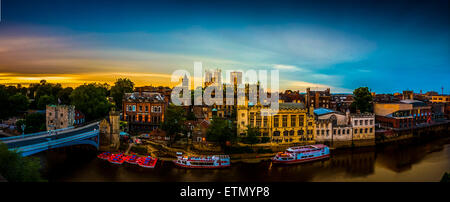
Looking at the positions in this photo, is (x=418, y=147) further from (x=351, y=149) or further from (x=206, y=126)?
(x=206, y=126)

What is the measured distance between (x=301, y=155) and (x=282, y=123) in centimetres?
561

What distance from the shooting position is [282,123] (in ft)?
107

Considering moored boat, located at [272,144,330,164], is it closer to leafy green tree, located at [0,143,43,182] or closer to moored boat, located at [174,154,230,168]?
moored boat, located at [174,154,230,168]

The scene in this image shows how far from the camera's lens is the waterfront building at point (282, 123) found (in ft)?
103

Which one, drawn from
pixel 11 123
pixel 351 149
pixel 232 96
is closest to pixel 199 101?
pixel 232 96

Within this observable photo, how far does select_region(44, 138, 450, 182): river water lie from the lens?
23703 mm

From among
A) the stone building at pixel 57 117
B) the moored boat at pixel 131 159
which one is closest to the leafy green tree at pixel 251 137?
the moored boat at pixel 131 159

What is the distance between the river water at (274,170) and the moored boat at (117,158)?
1.68 ft

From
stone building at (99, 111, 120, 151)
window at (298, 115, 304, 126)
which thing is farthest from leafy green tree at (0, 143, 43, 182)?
Result: window at (298, 115, 304, 126)

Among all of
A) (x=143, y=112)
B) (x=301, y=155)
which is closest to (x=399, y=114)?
(x=301, y=155)

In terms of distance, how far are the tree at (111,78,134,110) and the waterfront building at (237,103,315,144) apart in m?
36.0

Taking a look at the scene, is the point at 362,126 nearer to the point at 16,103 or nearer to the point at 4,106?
the point at 4,106

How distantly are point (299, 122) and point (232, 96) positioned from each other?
21.5 metres

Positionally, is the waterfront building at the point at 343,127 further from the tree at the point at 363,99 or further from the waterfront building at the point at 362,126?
the tree at the point at 363,99
